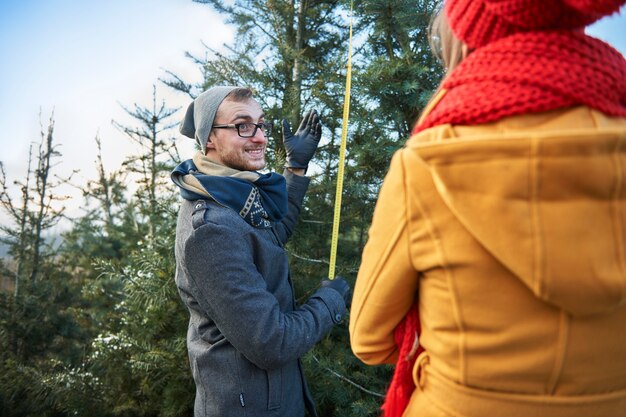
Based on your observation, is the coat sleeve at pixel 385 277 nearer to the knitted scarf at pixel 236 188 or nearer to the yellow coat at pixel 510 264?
the yellow coat at pixel 510 264

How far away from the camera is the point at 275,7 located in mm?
3977

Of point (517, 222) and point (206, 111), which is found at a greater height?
point (206, 111)

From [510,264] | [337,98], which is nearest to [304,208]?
[337,98]

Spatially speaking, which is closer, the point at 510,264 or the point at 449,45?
the point at 510,264

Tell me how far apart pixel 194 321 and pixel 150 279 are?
75.0 inches

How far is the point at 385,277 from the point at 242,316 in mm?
862

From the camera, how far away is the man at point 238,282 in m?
1.88

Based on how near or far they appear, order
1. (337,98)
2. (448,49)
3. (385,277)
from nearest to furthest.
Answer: (385,277)
(448,49)
(337,98)

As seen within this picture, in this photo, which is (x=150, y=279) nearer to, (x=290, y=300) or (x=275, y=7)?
(x=290, y=300)

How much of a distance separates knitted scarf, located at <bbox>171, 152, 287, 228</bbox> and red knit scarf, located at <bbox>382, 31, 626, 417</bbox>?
3.98 feet

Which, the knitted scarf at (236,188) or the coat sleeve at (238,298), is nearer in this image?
the coat sleeve at (238,298)

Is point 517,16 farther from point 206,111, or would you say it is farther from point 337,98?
point 337,98

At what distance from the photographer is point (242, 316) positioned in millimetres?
1855

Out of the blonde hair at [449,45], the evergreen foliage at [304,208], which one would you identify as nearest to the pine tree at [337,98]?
the evergreen foliage at [304,208]
